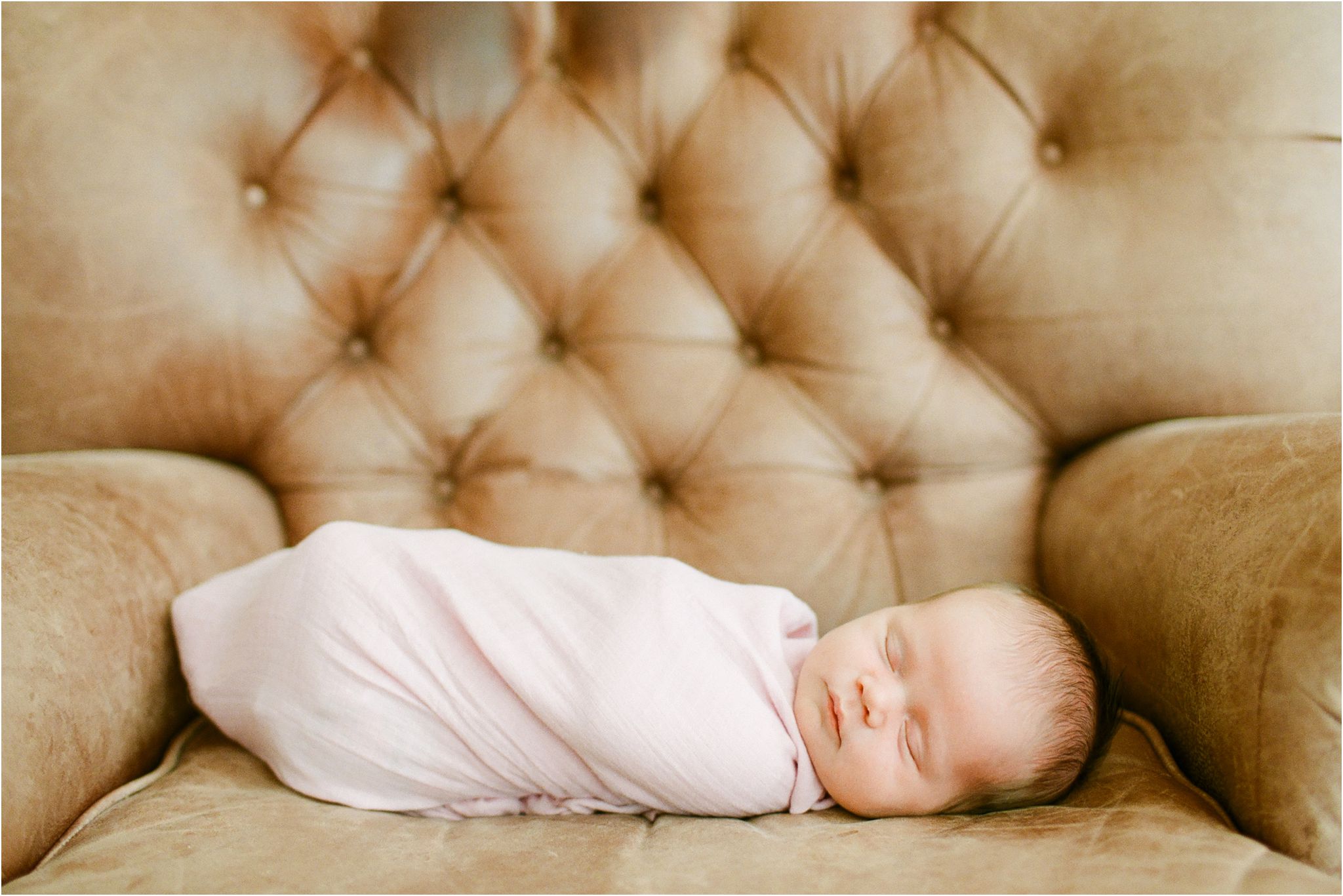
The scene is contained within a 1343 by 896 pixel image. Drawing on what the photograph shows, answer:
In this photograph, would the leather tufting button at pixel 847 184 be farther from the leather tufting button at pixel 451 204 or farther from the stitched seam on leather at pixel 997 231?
the leather tufting button at pixel 451 204

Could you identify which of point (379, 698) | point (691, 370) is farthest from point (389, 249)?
point (379, 698)

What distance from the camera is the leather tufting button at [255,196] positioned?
1092 millimetres

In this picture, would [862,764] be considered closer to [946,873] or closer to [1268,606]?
[946,873]

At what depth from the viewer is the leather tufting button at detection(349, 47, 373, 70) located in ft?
3.66

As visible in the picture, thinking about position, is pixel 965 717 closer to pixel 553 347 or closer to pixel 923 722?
pixel 923 722

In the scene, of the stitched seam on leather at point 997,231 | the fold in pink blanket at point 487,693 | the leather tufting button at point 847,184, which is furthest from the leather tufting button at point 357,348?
the stitched seam on leather at point 997,231

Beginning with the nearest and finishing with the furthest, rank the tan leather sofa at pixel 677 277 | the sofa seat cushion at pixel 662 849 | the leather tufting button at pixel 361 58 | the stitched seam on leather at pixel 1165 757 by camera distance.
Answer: the sofa seat cushion at pixel 662 849 < the stitched seam on leather at pixel 1165 757 < the tan leather sofa at pixel 677 277 < the leather tufting button at pixel 361 58

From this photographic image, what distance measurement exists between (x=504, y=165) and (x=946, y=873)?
3.00 feet

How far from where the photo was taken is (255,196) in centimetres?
110

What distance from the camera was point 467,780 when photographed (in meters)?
0.81

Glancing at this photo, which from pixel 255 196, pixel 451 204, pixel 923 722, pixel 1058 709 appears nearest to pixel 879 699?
pixel 923 722

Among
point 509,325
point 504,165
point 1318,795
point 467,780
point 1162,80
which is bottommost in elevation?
point 467,780

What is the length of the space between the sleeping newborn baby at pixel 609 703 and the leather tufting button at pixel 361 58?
2.04 ft

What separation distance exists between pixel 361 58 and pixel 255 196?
220 mm
